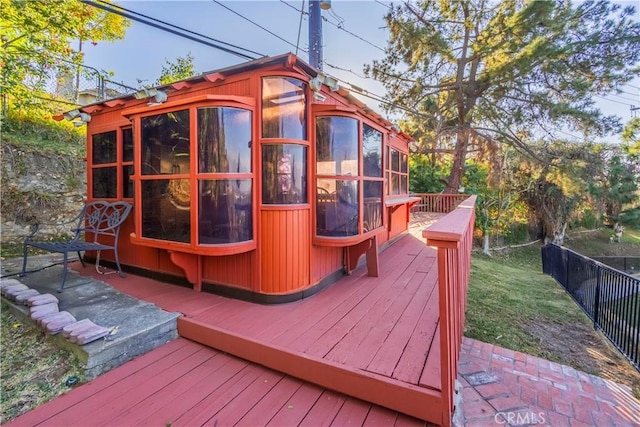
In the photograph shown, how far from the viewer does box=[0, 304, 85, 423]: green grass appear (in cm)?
179

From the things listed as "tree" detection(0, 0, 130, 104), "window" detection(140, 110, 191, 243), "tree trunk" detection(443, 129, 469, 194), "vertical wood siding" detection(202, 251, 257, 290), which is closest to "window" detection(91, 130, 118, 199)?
"window" detection(140, 110, 191, 243)

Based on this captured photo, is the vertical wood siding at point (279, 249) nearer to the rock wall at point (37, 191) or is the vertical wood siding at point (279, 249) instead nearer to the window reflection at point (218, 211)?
the window reflection at point (218, 211)

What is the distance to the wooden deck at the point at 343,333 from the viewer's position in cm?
170

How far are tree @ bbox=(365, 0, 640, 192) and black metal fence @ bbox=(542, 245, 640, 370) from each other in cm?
569

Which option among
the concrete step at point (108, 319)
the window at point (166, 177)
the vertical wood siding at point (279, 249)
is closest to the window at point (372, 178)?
the vertical wood siding at point (279, 249)

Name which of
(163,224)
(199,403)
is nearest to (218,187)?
(163,224)

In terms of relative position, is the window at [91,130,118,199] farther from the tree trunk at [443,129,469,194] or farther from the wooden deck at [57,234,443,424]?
the tree trunk at [443,129,469,194]

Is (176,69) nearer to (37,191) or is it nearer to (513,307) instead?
(37,191)

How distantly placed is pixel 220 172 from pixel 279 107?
2.73 feet

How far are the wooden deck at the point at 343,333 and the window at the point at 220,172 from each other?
0.73 m

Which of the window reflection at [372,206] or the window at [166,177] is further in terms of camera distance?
the window reflection at [372,206]

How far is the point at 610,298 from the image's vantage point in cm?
457

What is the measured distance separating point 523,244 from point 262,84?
14.9 metres

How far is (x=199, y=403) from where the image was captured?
1.73m
